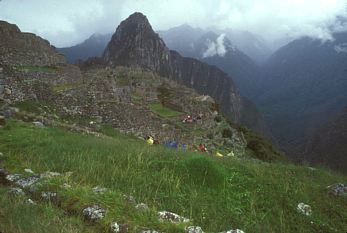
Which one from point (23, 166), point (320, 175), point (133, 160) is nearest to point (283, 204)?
point (320, 175)

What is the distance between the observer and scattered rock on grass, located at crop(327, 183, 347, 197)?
330 inches

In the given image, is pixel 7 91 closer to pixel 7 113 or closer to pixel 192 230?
pixel 7 113

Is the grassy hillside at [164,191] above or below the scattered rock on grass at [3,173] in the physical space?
above

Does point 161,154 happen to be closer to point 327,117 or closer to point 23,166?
point 23,166

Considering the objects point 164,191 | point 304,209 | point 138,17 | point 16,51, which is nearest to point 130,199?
point 164,191

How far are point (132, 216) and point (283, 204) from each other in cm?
334

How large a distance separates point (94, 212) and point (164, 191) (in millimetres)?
2003

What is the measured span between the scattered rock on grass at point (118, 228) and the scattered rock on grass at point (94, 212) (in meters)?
0.30

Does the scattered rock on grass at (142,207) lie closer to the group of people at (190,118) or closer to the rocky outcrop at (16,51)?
the rocky outcrop at (16,51)

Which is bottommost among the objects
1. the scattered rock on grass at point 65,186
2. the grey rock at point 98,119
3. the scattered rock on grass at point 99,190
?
the grey rock at point 98,119

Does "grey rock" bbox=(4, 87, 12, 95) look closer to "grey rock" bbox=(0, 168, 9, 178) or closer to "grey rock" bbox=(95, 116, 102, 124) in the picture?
"grey rock" bbox=(95, 116, 102, 124)

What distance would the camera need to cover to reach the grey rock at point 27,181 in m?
6.91

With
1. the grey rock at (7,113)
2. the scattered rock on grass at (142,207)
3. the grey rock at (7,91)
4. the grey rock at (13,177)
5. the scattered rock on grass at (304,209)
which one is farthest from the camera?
the grey rock at (7,91)

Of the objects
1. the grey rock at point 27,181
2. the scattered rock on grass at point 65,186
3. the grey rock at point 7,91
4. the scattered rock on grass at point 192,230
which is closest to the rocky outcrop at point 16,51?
the grey rock at point 7,91
